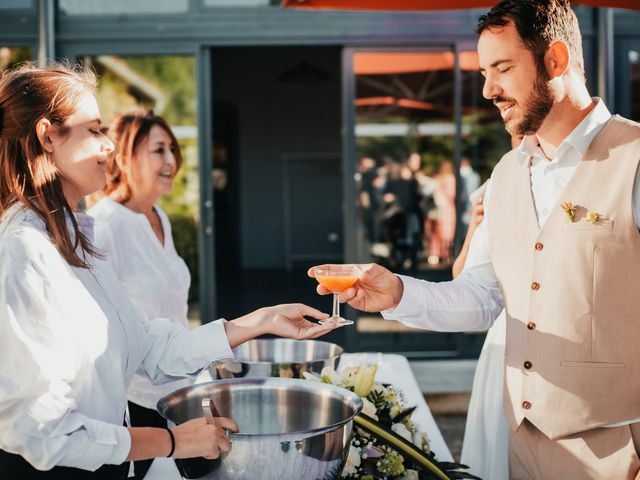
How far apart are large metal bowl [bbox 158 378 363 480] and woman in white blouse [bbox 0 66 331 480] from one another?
0.05 m

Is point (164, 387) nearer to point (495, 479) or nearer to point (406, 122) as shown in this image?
point (495, 479)

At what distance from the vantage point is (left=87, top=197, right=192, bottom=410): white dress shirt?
2859 mm

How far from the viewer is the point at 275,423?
156cm

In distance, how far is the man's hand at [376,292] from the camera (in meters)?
1.99

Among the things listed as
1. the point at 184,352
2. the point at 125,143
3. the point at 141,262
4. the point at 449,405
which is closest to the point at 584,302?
the point at 184,352

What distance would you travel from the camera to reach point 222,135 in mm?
12859

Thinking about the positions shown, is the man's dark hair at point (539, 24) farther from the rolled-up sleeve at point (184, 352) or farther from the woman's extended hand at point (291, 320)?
the rolled-up sleeve at point (184, 352)

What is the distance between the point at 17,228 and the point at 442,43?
497cm

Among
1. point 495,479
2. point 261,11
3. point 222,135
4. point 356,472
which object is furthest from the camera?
point 222,135

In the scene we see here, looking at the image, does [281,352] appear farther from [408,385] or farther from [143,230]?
[143,230]

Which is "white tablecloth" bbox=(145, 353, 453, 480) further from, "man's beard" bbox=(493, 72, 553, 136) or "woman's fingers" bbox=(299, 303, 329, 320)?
"man's beard" bbox=(493, 72, 553, 136)

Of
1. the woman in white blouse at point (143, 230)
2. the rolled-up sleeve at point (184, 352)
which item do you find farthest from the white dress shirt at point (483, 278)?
the woman in white blouse at point (143, 230)

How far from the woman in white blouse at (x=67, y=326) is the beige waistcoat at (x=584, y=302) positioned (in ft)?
1.72

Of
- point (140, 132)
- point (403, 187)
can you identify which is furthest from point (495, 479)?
point (403, 187)
